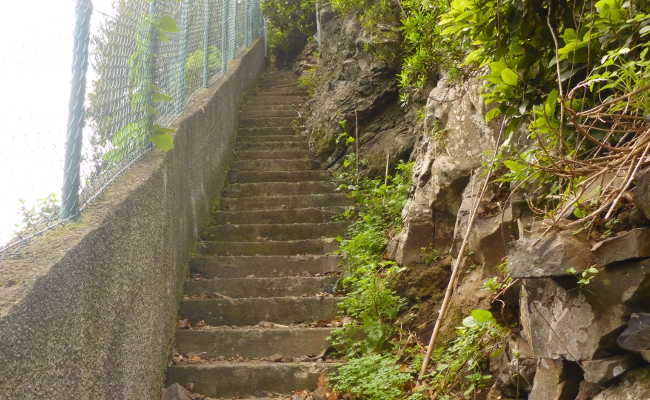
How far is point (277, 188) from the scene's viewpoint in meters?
7.07

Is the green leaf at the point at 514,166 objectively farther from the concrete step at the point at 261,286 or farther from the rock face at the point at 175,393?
the concrete step at the point at 261,286

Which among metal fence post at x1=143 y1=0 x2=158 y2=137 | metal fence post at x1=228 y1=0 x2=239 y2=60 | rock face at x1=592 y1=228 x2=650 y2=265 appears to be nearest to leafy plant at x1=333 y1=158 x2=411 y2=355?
metal fence post at x1=143 y1=0 x2=158 y2=137

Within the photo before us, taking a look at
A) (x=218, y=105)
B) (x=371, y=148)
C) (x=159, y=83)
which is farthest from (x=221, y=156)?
(x=159, y=83)

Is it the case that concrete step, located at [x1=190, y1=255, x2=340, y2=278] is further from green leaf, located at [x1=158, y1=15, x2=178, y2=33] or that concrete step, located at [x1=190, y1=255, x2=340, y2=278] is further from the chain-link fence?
green leaf, located at [x1=158, y1=15, x2=178, y2=33]

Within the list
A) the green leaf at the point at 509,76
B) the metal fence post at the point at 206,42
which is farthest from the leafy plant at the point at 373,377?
the metal fence post at the point at 206,42

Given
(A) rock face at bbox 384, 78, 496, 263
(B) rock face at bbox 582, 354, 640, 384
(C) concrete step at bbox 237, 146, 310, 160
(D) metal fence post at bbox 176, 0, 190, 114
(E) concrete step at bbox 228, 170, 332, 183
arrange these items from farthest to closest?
(C) concrete step at bbox 237, 146, 310, 160 → (E) concrete step at bbox 228, 170, 332, 183 → (D) metal fence post at bbox 176, 0, 190, 114 → (A) rock face at bbox 384, 78, 496, 263 → (B) rock face at bbox 582, 354, 640, 384

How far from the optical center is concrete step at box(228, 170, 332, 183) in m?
7.38

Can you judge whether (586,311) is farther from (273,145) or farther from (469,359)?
(273,145)

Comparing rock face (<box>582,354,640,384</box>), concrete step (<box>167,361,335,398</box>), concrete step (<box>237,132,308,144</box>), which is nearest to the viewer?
rock face (<box>582,354,640,384</box>)

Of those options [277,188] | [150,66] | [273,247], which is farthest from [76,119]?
[277,188]

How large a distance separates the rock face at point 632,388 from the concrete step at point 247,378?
2215mm

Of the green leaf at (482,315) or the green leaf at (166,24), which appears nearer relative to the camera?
the green leaf at (482,315)

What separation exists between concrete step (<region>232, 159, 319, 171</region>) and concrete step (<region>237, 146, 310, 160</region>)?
25cm

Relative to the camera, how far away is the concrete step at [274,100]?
33.6ft
